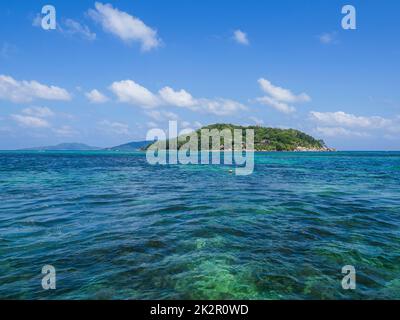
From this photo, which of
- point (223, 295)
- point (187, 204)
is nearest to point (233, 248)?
point (223, 295)

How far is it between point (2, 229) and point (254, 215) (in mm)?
14341

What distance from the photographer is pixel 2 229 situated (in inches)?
640

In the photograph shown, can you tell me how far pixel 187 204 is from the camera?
23.5 metres

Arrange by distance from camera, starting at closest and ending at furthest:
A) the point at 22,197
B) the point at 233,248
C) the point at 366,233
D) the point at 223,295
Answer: the point at 223,295, the point at 233,248, the point at 366,233, the point at 22,197

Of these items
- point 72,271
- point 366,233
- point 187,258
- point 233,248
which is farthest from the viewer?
point 366,233

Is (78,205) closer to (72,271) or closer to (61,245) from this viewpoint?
(61,245)

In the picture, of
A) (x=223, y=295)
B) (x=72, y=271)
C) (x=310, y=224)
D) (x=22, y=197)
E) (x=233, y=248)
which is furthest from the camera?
(x=22, y=197)

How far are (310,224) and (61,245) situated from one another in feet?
42.1
